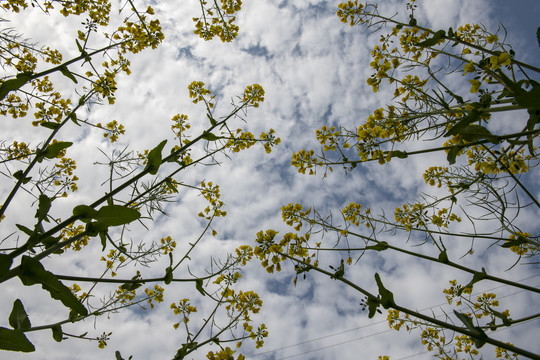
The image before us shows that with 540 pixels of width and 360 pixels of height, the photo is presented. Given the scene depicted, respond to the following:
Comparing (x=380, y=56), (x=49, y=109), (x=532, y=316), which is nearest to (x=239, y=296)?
(x=532, y=316)

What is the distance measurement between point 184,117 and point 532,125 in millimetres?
3909

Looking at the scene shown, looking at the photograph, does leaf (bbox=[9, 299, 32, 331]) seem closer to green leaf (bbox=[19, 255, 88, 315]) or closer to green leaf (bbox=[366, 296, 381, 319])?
green leaf (bbox=[19, 255, 88, 315])

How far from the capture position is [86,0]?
4.49 metres

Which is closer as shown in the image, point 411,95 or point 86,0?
point 411,95

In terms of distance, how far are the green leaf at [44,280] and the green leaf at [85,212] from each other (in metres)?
0.29

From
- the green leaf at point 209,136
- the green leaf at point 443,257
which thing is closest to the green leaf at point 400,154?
the green leaf at point 443,257

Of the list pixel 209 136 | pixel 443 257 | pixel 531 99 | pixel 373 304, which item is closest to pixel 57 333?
pixel 209 136

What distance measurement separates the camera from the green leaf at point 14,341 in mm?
1095

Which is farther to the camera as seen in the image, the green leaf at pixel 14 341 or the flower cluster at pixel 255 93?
the flower cluster at pixel 255 93

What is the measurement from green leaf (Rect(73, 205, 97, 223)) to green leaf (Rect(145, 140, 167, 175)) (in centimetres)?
47

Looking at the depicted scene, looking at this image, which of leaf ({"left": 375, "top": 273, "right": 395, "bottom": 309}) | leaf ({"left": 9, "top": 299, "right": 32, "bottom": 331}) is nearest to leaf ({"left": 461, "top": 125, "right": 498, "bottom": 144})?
leaf ({"left": 375, "top": 273, "right": 395, "bottom": 309})

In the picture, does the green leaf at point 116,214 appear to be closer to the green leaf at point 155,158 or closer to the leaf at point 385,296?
the green leaf at point 155,158

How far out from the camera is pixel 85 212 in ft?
4.99

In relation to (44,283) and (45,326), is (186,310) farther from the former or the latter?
(44,283)
